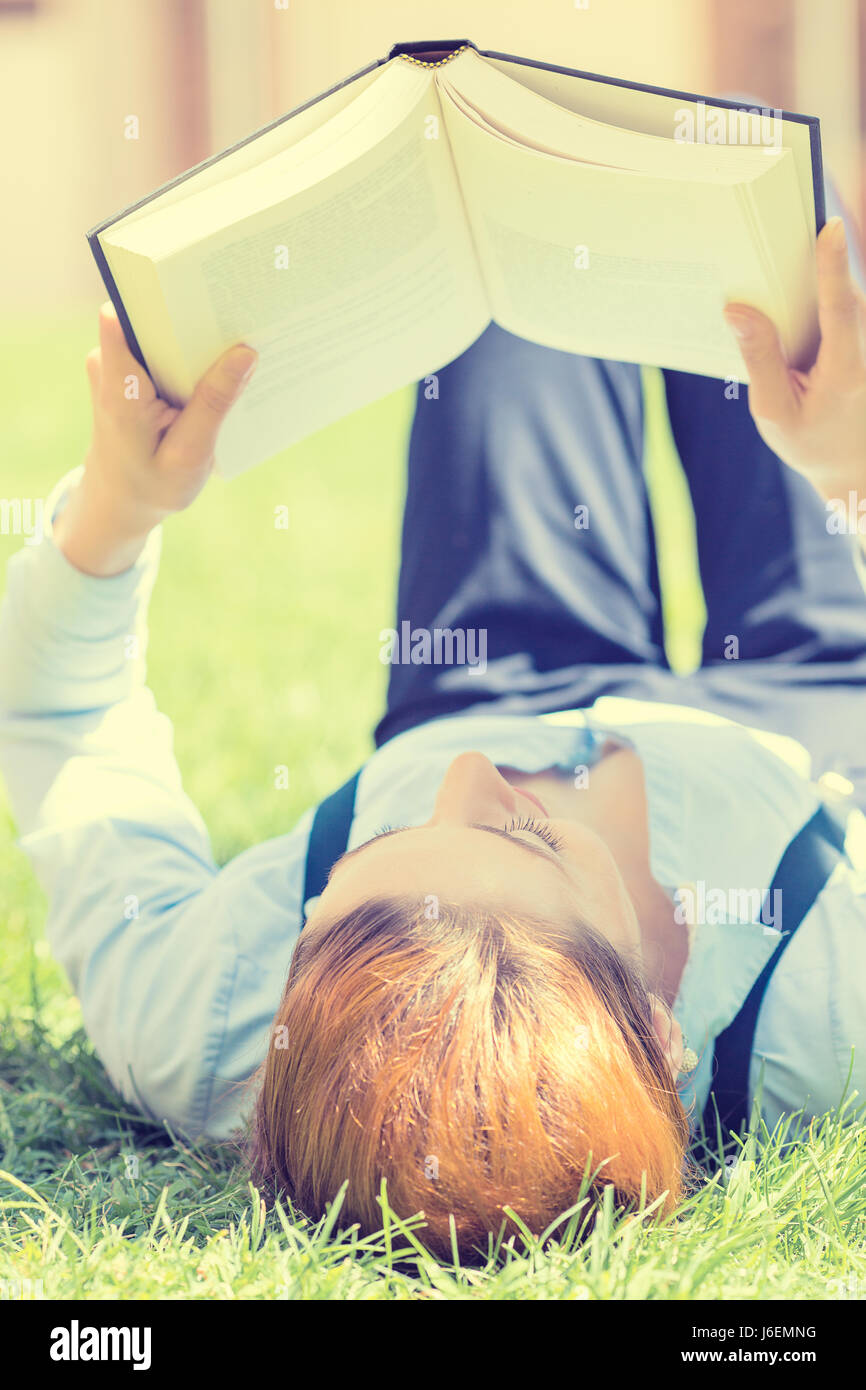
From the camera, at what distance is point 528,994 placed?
935 millimetres

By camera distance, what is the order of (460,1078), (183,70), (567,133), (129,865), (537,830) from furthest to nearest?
1. (183,70)
2. (129,865)
3. (537,830)
4. (567,133)
5. (460,1078)

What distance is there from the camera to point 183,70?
7.57 m

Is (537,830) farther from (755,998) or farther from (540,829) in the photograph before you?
(755,998)

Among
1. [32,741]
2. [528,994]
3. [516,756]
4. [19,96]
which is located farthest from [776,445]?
[19,96]

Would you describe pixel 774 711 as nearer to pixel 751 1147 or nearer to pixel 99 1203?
pixel 751 1147

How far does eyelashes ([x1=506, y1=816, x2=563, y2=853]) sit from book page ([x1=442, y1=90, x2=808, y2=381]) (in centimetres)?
45

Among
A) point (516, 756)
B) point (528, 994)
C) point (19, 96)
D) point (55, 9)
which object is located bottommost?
point (528, 994)

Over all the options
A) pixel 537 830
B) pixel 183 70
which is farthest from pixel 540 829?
pixel 183 70

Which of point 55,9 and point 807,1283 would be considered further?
point 55,9

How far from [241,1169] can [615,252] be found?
0.88 m

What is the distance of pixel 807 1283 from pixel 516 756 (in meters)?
0.61

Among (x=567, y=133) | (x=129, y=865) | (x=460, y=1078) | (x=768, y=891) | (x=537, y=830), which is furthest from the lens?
(x=129, y=865)
